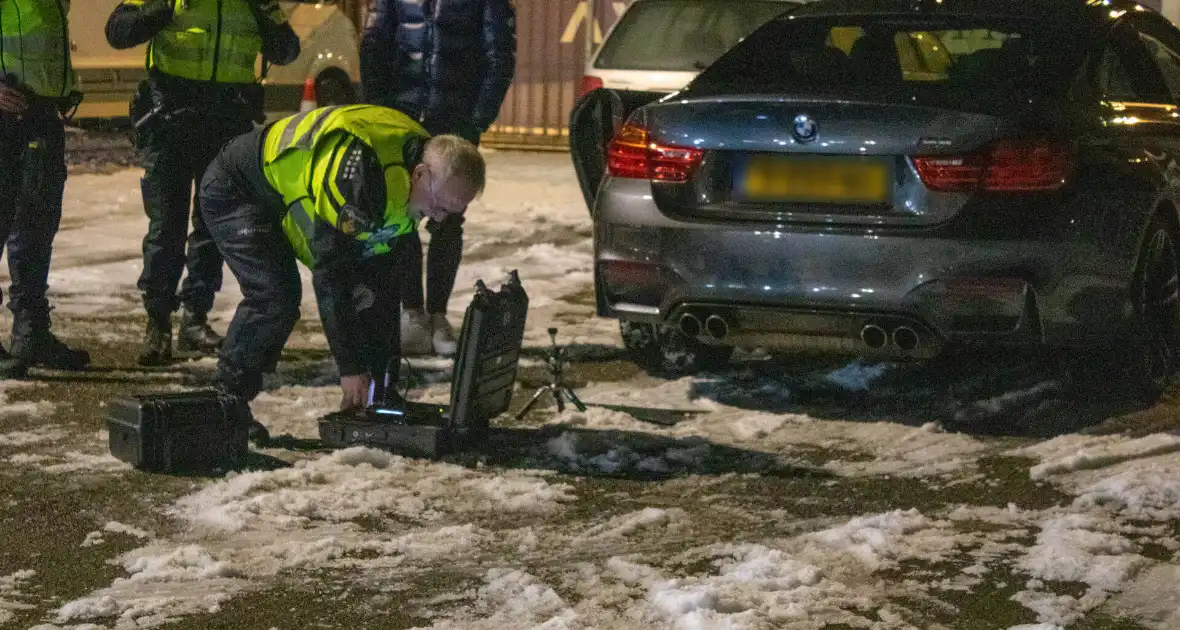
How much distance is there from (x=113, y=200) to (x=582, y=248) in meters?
3.58

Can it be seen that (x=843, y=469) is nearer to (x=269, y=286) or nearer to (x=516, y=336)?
(x=516, y=336)

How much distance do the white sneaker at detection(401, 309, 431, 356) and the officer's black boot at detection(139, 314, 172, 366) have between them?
943 millimetres

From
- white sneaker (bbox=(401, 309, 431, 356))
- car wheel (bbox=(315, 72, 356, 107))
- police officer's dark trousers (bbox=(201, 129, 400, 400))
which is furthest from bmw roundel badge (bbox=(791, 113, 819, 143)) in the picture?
car wheel (bbox=(315, 72, 356, 107))

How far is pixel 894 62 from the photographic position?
6.59 m

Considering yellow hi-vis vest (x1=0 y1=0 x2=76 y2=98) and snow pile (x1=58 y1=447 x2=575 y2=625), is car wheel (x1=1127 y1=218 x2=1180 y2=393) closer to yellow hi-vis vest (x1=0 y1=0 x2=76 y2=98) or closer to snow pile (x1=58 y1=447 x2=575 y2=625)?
snow pile (x1=58 y1=447 x2=575 y2=625)

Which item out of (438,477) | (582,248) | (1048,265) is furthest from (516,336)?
(582,248)

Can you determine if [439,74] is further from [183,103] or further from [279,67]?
[279,67]

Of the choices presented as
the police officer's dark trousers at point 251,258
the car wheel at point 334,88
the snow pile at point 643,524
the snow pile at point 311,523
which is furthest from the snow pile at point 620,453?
the car wheel at point 334,88

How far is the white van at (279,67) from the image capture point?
14.4 metres

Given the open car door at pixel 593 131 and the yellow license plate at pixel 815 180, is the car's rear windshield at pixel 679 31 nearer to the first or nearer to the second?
the open car door at pixel 593 131

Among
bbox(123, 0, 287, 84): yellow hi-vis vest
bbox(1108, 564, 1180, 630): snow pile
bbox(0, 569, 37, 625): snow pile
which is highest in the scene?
bbox(123, 0, 287, 84): yellow hi-vis vest

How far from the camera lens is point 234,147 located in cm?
594

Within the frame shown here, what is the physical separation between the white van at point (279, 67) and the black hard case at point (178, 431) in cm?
897

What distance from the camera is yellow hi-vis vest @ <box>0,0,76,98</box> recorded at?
22.5 feet
